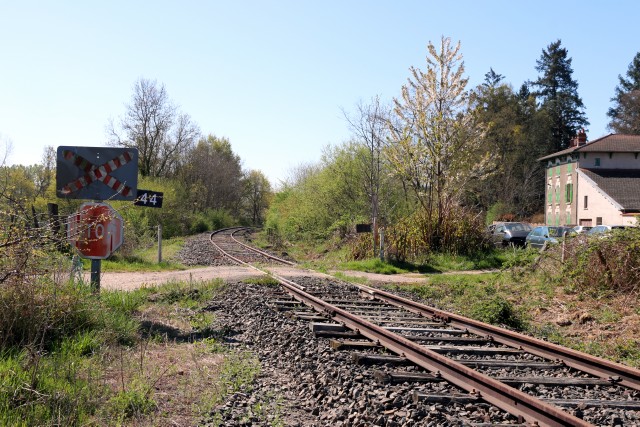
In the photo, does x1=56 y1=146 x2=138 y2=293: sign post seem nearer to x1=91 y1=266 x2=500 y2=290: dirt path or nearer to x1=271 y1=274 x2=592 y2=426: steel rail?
x1=271 y1=274 x2=592 y2=426: steel rail

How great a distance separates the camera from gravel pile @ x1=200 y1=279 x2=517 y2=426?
16.7 ft

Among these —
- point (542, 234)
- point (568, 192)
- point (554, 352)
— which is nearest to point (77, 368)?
point (554, 352)

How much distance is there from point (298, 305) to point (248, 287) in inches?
100

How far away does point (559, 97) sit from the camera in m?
75.2

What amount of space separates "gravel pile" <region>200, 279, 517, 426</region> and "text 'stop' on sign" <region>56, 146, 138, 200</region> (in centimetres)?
291

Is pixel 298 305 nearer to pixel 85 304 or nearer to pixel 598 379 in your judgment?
pixel 85 304

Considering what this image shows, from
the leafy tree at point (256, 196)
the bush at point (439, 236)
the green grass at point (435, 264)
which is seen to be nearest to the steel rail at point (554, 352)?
the green grass at point (435, 264)

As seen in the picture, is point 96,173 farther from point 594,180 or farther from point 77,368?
point 594,180

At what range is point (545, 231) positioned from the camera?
28.9m

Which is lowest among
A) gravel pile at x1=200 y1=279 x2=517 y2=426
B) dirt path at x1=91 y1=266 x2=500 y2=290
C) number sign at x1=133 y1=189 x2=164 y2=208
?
gravel pile at x1=200 y1=279 x2=517 y2=426

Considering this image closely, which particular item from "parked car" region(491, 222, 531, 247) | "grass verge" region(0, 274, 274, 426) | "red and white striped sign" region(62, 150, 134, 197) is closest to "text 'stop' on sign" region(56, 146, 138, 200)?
"red and white striped sign" region(62, 150, 134, 197)

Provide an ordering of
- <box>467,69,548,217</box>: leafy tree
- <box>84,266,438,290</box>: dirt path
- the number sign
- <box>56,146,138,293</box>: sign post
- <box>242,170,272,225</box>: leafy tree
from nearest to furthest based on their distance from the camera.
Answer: the number sign < <box>56,146,138,293</box>: sign post < <box>84,266,438,290</box>: dirt path < <box>467,69,548,217</box>: leafy tree < <box>242,170,272,225</box>: leafy tree

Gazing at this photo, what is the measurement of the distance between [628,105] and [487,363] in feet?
252

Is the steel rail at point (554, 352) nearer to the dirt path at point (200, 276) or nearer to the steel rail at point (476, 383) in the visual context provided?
the steel rail at point (476, 383)
